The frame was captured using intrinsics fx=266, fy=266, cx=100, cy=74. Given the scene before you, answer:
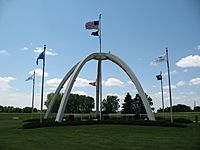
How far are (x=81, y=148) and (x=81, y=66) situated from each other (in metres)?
20.1

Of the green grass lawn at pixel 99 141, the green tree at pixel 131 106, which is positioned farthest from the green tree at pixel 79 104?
the green grass lawn at pixel 99 141

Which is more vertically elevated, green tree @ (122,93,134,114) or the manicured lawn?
green tree @ (122,93,134,114)

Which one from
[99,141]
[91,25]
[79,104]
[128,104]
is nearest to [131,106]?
[128,104]

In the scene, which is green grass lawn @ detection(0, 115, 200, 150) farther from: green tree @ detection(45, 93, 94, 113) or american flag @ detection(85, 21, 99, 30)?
green tree @ detection(45, 93, 94, 113)

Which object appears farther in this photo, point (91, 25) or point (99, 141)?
point (91, 25)

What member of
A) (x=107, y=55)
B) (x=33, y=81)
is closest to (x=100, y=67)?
(x=107, y=55)

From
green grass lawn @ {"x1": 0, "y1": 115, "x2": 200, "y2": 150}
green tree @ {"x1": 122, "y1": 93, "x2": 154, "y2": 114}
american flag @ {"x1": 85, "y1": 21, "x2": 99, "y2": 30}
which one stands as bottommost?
green grass lawn @ {"x1": 0, "y1": 115, "x2": 200, "y2": 150}

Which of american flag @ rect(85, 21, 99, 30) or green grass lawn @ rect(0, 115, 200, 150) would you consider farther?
american flag @ rect(85, 21, 99, 30)

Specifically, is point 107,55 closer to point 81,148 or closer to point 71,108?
point 81,148

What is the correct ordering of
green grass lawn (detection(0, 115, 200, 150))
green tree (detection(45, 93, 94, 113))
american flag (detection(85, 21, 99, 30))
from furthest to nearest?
green tree (detection(45, 93, 94, 113))
american flag (detection(85, 21, 99, 30))
green grass lawn (detection(0, 115, 200, 150))

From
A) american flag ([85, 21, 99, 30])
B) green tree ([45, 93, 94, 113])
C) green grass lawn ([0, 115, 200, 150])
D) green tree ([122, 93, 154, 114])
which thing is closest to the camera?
green grass lawn ([0, 115, 200, 150])

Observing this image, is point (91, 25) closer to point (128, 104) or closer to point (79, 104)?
point (128, 104)

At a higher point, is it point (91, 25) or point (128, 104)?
point (91, 25)

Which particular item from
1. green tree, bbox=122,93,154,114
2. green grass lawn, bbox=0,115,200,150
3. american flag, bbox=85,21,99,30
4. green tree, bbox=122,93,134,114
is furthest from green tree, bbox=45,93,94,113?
green grass lawn, bbox=0,115,200,150
